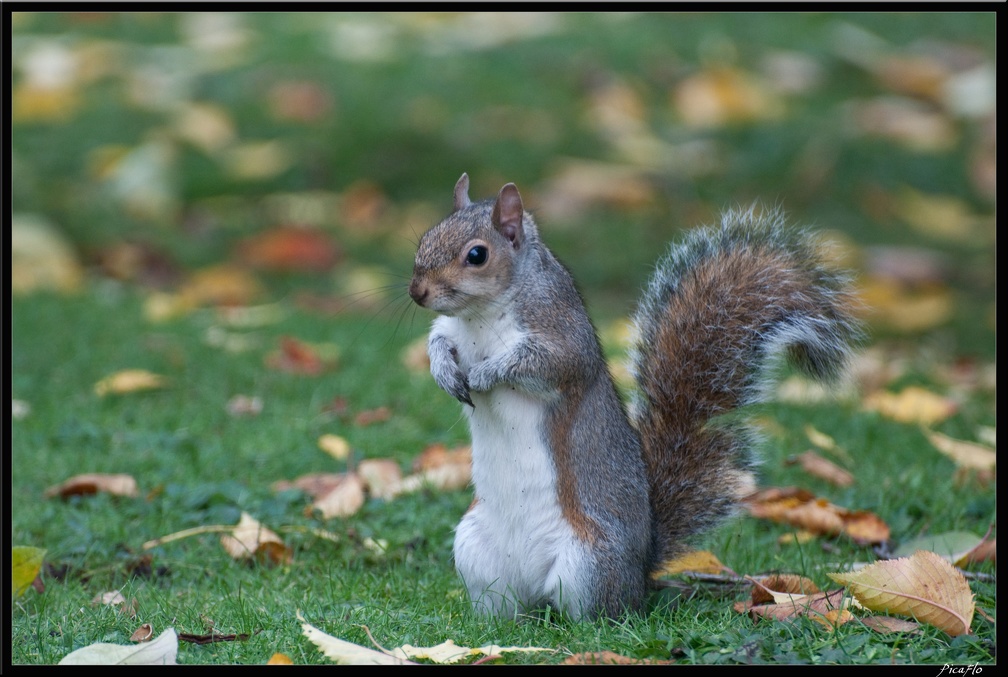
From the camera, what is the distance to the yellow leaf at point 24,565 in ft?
8.18

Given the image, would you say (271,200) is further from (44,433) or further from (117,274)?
(44,433)

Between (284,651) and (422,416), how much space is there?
1.78 meters

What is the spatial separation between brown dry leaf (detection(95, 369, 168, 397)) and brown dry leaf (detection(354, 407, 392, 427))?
0.76 metres

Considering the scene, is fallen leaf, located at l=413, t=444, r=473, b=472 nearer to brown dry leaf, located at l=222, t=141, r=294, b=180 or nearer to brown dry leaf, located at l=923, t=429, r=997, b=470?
brown dry leaf, located at l=923, t=429, r=997, b=470

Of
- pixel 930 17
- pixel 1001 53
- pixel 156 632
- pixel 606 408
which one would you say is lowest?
pixel 156 632

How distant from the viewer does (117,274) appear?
601 cm

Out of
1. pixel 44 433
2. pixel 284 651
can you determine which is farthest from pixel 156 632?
pixel 44 433

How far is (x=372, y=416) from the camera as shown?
3.99 metres

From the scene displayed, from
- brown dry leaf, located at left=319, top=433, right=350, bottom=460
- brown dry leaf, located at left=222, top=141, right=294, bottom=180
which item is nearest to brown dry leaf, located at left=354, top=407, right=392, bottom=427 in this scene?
brown dry leaf, located at left=319, top=433, right=350, bottom=460

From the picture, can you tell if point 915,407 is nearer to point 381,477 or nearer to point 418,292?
point 381,477

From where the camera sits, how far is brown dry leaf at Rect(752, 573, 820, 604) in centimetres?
255

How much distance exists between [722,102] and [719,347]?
16.9 feet

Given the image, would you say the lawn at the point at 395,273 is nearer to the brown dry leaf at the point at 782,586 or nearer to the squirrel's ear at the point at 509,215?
the brown dry leaf at the point at 782,586

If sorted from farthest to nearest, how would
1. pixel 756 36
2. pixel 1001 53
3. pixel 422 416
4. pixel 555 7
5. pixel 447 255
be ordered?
pixel 756 36 < pixel 422 416 < pixel 555 7 < pixel 1001 53 < pixel 447 255
